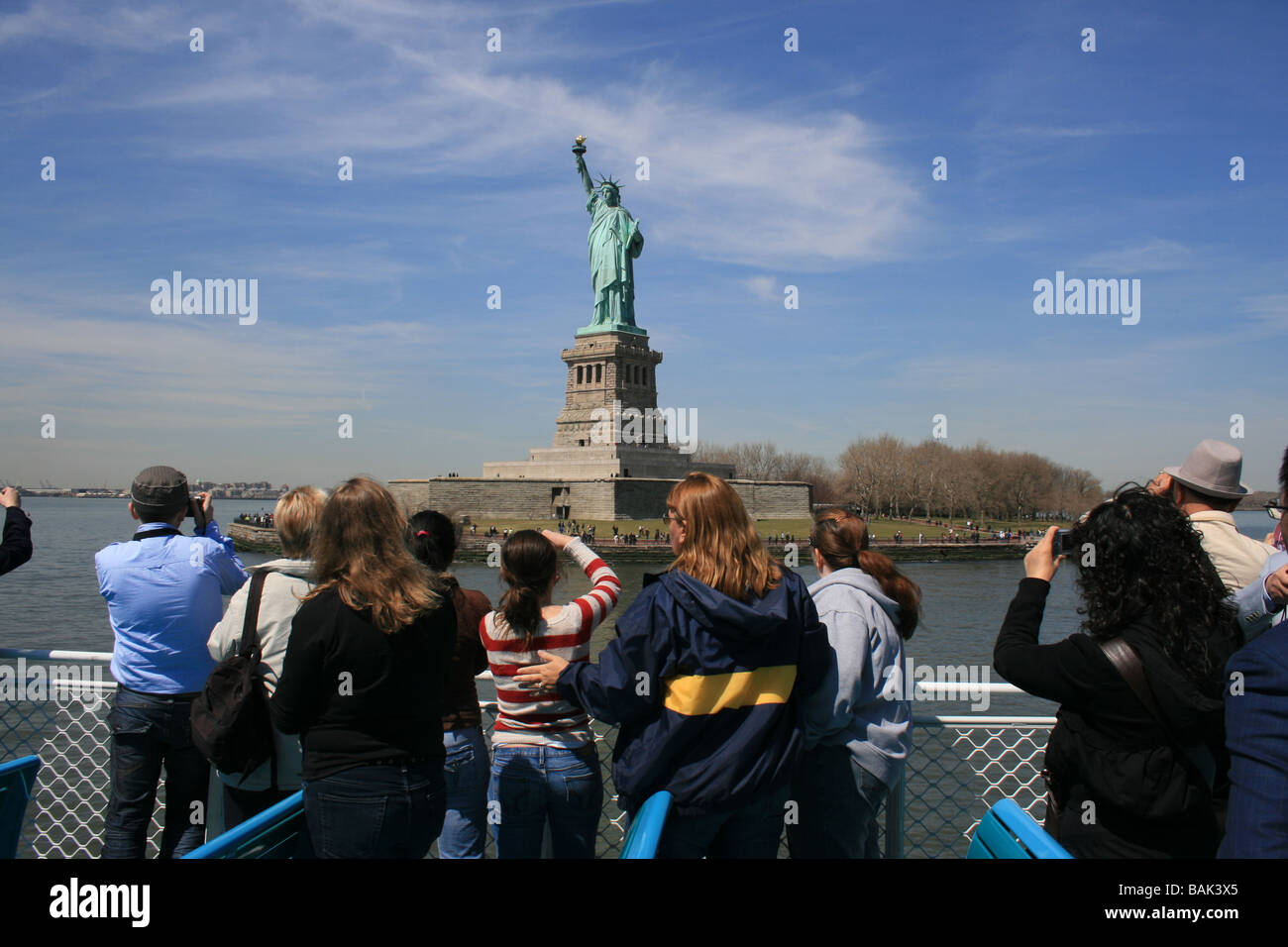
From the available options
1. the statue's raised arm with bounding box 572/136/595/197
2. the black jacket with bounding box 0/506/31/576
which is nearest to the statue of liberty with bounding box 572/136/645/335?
the statue's raised arm with bounding box 572/136/595/197

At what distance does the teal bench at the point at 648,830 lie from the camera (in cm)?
197

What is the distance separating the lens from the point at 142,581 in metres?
3.45

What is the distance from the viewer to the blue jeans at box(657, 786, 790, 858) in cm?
263

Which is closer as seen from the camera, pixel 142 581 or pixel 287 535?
pixel 287 535

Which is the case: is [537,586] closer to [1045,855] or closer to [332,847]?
[332,847]

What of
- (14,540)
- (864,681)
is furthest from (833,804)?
(14,540)

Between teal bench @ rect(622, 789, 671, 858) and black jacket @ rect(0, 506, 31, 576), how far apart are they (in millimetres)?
3076

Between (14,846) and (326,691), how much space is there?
94 cm

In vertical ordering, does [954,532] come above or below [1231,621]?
below

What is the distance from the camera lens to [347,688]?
260 centimetres

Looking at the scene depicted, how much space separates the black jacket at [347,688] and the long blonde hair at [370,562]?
44mm

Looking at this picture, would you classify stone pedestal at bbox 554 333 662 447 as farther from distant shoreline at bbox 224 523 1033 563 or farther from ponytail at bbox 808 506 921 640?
ponytail at bbox 808 506 921 640

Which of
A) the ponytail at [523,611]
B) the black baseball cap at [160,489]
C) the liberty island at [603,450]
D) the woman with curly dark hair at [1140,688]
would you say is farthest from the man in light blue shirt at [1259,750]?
the liberty island at [603,450]
